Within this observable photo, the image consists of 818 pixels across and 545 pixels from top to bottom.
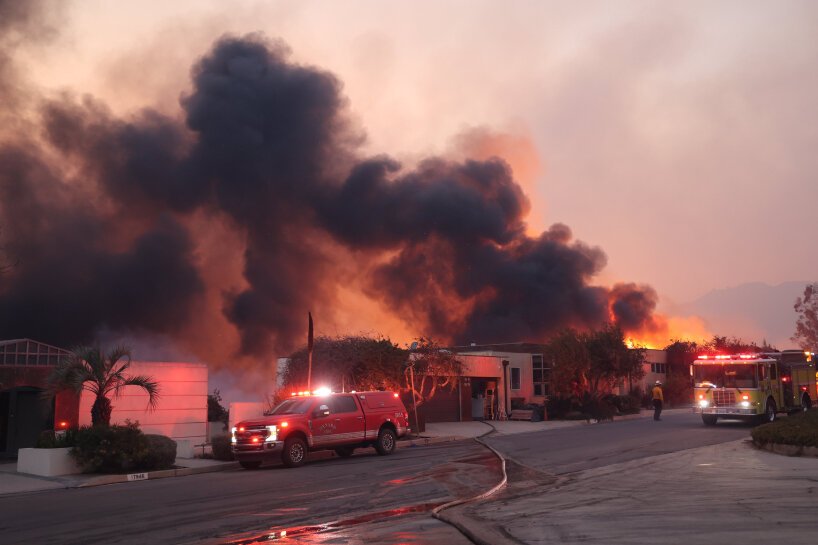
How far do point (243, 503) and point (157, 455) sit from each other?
7.34 m

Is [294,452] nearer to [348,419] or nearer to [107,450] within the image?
[348,419]

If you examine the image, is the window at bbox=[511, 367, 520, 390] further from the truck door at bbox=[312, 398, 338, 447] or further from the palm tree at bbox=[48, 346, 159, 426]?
the palm tree at bbox=[48, 346, 159, 426]

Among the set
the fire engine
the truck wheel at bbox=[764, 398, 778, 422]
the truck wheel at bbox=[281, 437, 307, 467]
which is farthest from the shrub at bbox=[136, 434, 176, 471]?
the truck wheel at bbox=[764, 398, 778, 422]

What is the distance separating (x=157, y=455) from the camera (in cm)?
1795

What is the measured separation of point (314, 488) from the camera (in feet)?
43.3

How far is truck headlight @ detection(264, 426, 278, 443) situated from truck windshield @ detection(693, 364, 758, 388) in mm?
16087

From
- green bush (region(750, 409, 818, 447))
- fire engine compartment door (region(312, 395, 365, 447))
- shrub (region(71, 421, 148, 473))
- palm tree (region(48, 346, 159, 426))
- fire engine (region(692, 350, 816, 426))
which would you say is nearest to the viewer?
green bush (region(750, 409, 818, 447))

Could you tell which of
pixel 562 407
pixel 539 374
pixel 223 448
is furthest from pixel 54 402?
pixel 539 374

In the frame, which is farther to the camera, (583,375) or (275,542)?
(583,375)

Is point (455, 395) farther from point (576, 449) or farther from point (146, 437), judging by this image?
point (146, 437)

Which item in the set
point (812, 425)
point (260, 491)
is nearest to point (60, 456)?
point (260, 491)

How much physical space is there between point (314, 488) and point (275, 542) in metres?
4.95

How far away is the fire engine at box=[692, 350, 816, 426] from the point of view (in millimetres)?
25750

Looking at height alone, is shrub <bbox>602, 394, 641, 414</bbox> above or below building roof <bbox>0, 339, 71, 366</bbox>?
below
